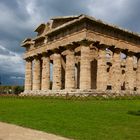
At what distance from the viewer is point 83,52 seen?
1593 inches

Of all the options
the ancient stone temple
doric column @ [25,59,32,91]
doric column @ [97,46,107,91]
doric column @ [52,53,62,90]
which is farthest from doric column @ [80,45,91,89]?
doric column @ [25,59,32,91]

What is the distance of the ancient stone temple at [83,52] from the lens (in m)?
40.5

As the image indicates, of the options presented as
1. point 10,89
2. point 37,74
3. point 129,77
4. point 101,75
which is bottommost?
point 10,89

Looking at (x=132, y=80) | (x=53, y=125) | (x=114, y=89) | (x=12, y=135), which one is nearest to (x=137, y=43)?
(x=132, y=80)

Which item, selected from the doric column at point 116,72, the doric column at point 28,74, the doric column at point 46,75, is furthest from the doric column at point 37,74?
the doric column at point 116,72

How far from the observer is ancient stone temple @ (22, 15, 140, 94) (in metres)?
40.5

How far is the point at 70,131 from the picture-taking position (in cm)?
1348

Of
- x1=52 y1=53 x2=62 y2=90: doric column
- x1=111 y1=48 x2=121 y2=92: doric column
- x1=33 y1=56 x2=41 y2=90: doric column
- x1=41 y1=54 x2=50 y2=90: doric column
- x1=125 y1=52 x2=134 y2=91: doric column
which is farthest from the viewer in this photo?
x1=33 y1=56 x2=41 y2=90: doric column

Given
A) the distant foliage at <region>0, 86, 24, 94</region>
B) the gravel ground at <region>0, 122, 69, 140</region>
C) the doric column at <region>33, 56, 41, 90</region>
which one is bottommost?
the gravel ground at <region>0, 122, 69, 140</region>

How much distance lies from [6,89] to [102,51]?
142ft

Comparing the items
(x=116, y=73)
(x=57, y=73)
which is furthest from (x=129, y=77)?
(x=57, y=73)

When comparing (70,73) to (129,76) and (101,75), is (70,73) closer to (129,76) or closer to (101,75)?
(101,75)

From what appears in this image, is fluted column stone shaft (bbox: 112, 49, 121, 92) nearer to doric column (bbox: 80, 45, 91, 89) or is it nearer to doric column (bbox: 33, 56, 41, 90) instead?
doric column (bbox: 80, 45, 91, 89)

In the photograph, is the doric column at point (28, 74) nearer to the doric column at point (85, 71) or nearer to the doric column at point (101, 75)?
the doric column at point (101, 75)
